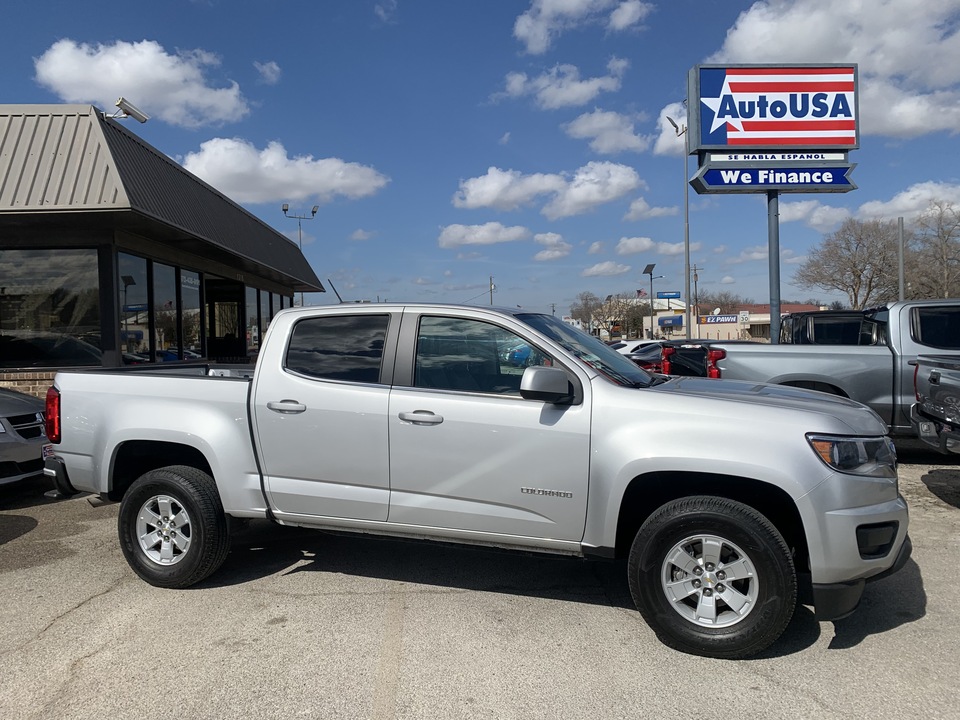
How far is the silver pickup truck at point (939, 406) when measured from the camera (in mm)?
5742

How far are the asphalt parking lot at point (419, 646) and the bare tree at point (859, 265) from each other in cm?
4513

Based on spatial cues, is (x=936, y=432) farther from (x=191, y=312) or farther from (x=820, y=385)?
(x=191, y=312)

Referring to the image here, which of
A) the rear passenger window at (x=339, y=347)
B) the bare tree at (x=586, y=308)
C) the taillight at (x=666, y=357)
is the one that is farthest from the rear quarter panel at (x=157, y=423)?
the bare tree at (x=586, y=308)

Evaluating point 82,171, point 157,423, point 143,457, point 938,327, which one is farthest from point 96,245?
point 938,327

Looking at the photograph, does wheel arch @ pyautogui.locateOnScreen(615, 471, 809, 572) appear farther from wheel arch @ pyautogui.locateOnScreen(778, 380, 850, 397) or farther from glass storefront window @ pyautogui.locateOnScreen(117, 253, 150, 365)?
glass storefront window @ pyautogui.locateOnScreen(117, 253, 150, 365)

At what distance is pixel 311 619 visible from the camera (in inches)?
160

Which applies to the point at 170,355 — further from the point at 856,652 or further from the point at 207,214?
the point at 856,652

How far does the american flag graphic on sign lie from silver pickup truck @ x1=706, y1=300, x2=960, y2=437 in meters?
6.85

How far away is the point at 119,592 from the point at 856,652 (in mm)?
4428

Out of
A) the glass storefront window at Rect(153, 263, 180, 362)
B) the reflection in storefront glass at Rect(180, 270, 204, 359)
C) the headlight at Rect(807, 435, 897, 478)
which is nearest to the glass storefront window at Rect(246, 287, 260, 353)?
the reflection in storefront glass at Rect(180, 270, 204, 359)

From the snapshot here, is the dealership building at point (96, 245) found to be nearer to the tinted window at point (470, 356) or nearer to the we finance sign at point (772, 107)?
the tinted window at point (470, 356)

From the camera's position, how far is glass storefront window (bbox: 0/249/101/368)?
436 inches

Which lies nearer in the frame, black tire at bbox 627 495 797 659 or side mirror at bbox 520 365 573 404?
black tire at bbox 627 495 797 659

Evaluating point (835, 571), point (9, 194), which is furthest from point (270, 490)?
point (9, 194)
